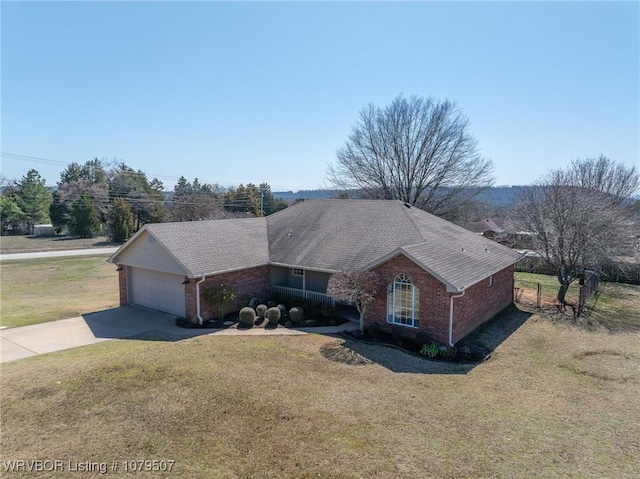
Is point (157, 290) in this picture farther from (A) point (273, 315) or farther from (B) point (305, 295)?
(B) point (305, 295)

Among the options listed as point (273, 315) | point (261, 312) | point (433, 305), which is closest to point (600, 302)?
point (433, 305)

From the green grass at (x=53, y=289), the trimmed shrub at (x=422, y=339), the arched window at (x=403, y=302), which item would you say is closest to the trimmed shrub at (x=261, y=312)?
the arched window at (x=403, y=302)

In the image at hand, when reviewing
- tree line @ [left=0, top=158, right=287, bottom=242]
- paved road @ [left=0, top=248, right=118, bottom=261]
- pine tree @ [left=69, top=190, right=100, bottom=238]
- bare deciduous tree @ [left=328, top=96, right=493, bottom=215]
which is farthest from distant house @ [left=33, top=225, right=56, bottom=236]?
bare deciduous tree @ [left=328, top=96, right=493, bottom=215]

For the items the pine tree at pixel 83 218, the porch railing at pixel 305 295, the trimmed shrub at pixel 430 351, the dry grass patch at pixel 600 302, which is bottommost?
the dry grass patch at pixel 600 302

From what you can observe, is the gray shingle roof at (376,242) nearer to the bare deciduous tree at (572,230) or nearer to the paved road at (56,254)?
the bare deciduous tree at (572,230)

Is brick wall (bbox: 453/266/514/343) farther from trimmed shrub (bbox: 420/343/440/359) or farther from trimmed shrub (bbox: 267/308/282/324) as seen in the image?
trimmed shrub (bbox: 267/308/282/324)

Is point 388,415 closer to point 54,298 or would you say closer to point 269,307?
point 269,307
